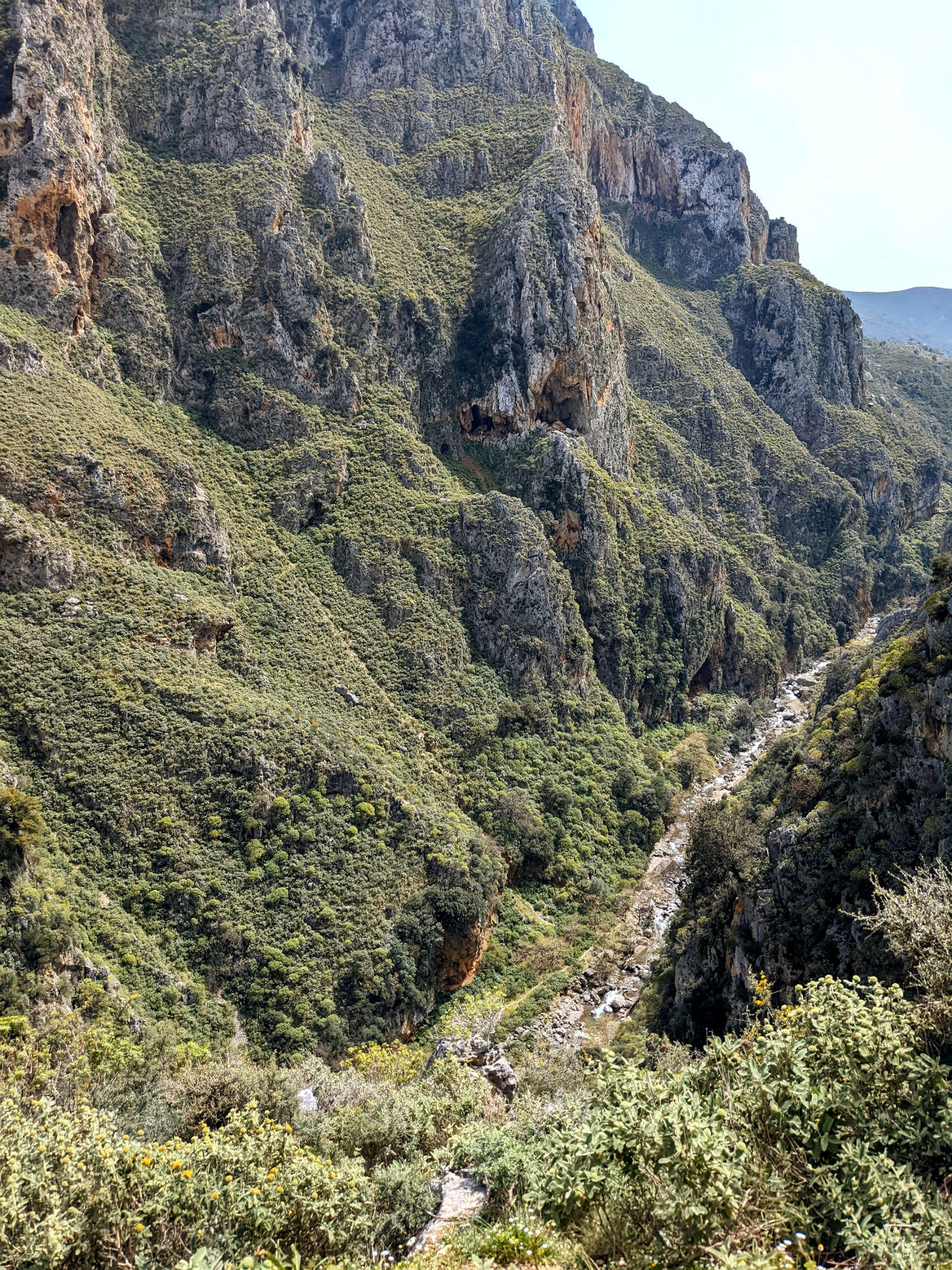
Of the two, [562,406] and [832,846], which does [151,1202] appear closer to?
[832,846]

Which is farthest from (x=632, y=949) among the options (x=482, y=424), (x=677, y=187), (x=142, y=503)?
(x=677, y=187)

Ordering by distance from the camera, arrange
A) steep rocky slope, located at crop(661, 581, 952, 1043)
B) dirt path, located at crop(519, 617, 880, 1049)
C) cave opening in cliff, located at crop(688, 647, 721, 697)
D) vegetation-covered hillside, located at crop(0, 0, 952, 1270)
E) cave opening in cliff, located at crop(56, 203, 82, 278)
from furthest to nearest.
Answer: cave opening in cliff, located at crop(688, 647, 721, 697) < cave opening in cliff, located at crop(56, 203, 82, 278) < dirt path, located at crop(519, 617, 880, 1049) < steep rocky slope, located at crop(661, 581, 952, 1043) < vegetation-covered hillside, located at crop(0, 0, 952, 1270)

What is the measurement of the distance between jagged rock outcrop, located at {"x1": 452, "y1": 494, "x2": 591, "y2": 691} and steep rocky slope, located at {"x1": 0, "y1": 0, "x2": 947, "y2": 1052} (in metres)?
0.38

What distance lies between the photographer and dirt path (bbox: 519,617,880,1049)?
4453 cm

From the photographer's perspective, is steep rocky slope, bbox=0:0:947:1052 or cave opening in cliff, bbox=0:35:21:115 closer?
steep rocky slope, bbox=0:0:947:1052

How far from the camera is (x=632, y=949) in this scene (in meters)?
52.0

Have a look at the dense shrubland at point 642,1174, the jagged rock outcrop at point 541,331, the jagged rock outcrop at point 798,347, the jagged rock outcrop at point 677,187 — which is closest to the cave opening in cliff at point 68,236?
the jagged rock outcrop at point 541,331

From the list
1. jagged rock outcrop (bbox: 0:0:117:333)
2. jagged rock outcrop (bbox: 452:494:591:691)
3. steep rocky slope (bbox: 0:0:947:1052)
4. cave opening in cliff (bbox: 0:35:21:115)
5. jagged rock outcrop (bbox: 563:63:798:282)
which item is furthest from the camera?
jagged rock outcrop (bbox: 563:63:798:282)

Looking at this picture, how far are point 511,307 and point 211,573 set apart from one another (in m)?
53.2

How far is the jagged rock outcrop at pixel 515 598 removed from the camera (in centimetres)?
6988

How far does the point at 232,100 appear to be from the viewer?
7625 centimetres

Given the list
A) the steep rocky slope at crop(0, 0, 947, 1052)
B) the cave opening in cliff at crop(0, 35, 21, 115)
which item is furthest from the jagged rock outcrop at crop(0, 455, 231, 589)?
the cave opening in cliff at crop(0, 35, 21, 115)

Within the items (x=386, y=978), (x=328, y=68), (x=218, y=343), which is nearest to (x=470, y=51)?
(x=328, y=68)

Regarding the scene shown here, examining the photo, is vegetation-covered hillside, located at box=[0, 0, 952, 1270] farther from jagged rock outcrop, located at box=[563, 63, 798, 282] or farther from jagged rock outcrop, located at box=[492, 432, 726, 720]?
jagged rock outcrop, located at box=[563, 63, 798, 282]
